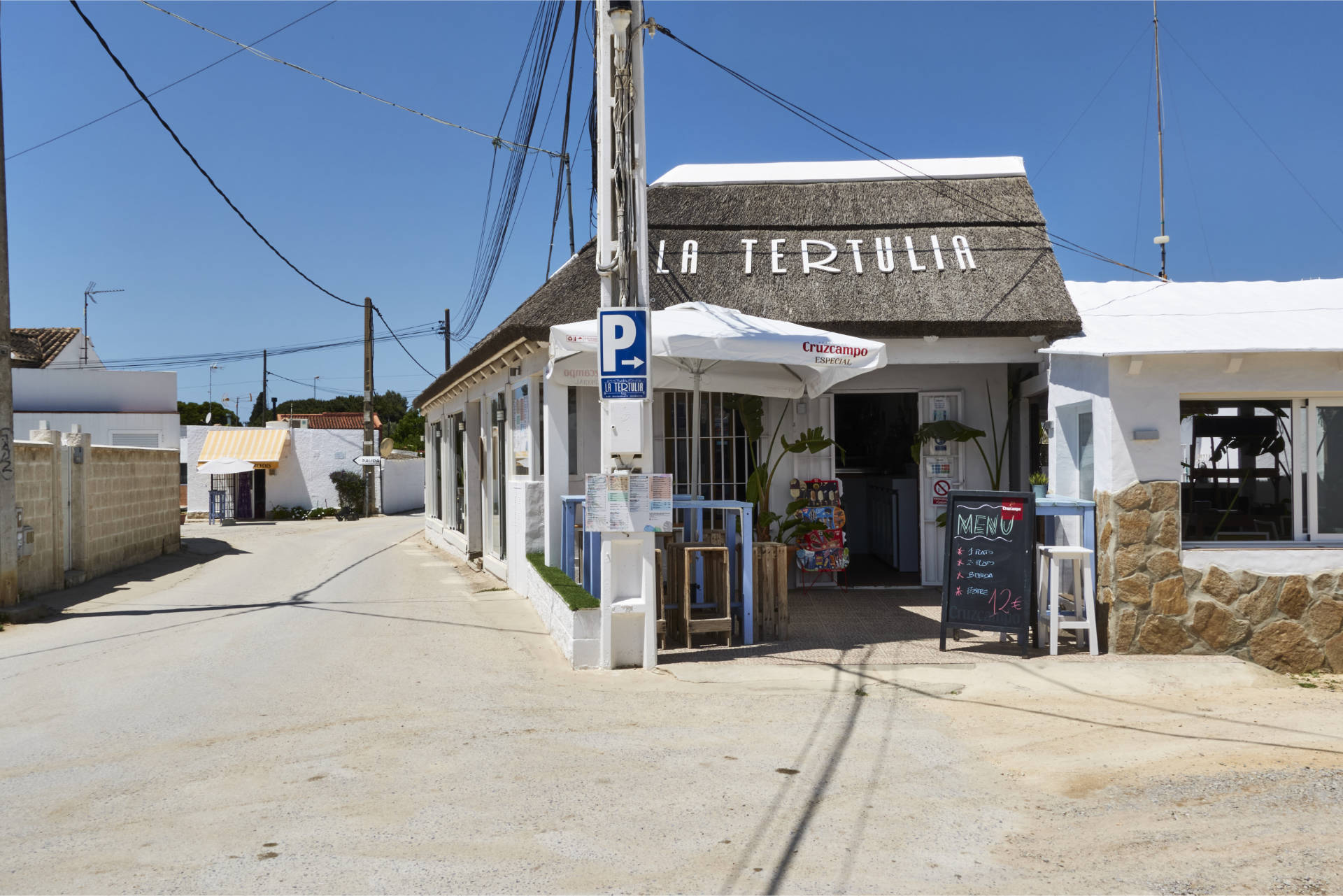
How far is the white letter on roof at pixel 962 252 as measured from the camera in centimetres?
1039

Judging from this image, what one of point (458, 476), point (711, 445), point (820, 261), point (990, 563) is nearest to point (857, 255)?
point (820, 261)

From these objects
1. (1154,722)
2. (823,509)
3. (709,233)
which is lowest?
(1154,722)

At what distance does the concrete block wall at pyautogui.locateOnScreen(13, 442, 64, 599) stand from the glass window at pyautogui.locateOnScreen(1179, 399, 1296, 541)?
1187 centimetres

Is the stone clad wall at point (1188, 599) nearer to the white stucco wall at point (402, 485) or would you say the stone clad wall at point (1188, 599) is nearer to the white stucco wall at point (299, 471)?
the white stucco wall at point (299, 471)

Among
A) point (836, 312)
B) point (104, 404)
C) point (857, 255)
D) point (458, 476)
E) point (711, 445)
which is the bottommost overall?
point (458, 476)

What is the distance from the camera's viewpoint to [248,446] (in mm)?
31094

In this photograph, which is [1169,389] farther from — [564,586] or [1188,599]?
[564,586]

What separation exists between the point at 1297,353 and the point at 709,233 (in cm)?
586

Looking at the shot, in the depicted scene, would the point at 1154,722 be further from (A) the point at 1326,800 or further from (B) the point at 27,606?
(B) the point at 27,606

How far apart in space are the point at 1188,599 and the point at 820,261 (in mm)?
4982

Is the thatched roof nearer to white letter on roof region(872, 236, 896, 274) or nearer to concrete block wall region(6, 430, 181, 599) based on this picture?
white letter on roof region(872, 236, 896, 274)

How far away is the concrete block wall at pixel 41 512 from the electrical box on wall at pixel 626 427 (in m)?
7.84

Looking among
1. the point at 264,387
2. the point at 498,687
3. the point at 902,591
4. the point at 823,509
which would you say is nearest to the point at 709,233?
the point at 823,509

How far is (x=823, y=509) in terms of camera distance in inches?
428
